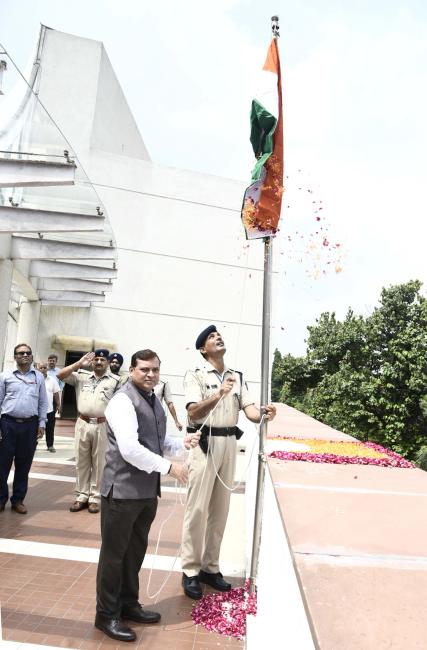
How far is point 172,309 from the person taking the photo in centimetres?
1573

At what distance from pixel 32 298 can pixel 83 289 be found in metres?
2.28

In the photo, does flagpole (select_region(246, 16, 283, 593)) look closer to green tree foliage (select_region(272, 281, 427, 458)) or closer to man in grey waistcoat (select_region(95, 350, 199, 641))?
man in grey waistcoat (select_region(95, 350, 199, 641))

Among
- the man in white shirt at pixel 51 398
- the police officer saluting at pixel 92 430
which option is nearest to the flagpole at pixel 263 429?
the police officer saluting at pixel 92 430

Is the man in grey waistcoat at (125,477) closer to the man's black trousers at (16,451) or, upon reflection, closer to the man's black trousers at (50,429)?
the man's black trousers at (16,451)

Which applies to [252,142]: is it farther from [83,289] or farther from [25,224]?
[83,289]

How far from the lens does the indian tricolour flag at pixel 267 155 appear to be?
360cm

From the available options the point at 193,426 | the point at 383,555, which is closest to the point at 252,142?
the point at 193,426

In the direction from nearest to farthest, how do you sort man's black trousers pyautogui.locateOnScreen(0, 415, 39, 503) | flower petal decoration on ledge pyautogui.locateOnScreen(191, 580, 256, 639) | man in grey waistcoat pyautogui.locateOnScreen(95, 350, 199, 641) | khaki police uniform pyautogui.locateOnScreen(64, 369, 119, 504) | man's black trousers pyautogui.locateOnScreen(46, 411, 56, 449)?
man in grey waistcoat pyautogui.locateOnScreen(95, 350, 199, 641) < flower petal decoration on ledge pyautogui.locateOnScreen(191, 580, 256, 639) < man's black trousers pyautogui.locateOnScreen(0, 415, 39, 503) < khaki police uniform pyautogui.locateOnScreen(64, 369, 119, 504) < man's black trousers pyautogui.locateOnScreen(46, 411, 56, 449)

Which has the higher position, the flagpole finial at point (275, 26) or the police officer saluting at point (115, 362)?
the flagpole finial at point (275, 26)

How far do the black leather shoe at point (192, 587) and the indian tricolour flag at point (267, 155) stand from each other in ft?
8.48

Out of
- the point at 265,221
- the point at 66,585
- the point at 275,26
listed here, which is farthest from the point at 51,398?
the point at 275,26

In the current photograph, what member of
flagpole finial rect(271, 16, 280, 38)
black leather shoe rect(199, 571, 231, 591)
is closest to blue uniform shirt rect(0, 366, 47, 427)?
black leather shoe rect(199, 571, 231, 591)

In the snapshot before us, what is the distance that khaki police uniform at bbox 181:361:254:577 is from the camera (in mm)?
3947

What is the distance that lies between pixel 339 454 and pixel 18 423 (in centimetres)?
407
